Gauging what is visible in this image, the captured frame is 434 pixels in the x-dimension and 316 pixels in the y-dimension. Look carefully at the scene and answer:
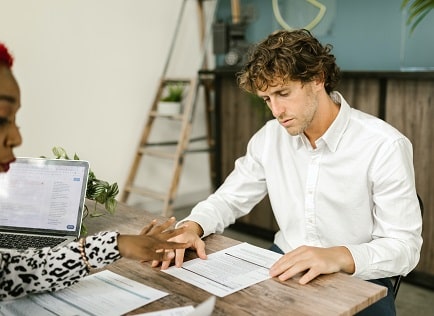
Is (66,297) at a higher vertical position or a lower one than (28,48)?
lower

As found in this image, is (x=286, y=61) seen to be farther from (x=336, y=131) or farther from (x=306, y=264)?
(x=306, y=264)

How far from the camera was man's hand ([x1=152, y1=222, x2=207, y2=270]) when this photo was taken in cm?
125

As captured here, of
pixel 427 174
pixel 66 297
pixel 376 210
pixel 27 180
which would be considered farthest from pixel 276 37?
pixel 427 174

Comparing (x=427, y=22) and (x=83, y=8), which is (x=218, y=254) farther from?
(x=83, y=8)

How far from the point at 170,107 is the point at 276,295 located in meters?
2.85

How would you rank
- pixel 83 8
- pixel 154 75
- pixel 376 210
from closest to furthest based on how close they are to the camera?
pixel 376 210, pixel 83 8, pixel 154 75

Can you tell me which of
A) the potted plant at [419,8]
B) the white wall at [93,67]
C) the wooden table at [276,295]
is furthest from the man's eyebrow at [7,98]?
the white wall at [93,67]

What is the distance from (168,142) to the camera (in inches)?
162

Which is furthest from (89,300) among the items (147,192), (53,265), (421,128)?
(147,192)

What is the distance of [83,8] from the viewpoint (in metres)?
3.54

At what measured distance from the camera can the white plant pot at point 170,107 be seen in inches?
150

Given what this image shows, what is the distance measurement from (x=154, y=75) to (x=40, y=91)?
0.94 metres

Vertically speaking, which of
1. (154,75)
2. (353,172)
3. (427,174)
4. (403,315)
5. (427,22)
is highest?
(427,22)

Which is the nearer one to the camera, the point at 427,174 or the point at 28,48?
the point at 427,174
